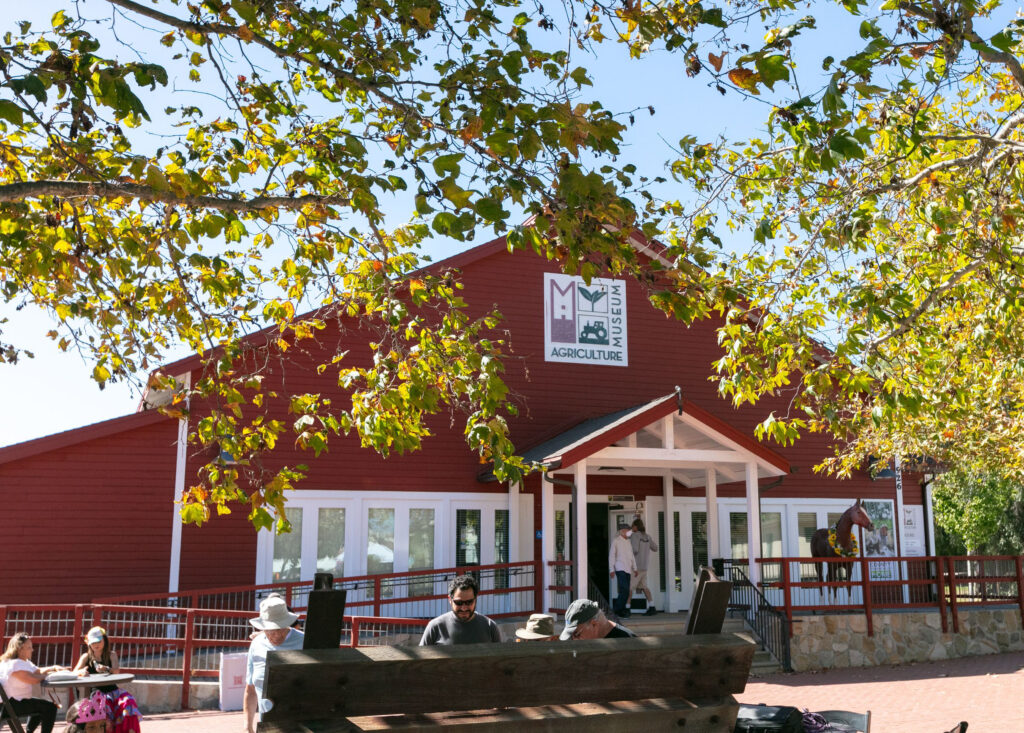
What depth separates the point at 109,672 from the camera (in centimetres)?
925

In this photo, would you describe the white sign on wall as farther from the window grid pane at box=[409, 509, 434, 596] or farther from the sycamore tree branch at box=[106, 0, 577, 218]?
the sycamore tree branch at box=[106, 0, 577, 218]

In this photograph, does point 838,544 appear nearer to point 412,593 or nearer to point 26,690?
point 412,593

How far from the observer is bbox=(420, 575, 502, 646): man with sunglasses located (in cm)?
672

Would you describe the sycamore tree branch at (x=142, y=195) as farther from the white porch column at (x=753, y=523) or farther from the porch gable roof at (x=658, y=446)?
the white porch column at (x=753, y=523)

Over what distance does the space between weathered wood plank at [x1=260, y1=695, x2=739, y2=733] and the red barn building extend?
12.3 meters

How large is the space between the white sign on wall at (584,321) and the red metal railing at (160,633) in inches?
268

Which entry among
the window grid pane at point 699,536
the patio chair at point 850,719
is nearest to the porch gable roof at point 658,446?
the window grid pane at point 699,536

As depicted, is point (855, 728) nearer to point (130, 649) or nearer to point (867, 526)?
point (130, 649)

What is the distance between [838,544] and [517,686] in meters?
17.3

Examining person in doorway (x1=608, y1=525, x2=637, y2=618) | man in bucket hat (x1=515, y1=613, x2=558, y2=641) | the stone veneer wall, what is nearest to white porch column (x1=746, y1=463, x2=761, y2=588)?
the stone veneer wall

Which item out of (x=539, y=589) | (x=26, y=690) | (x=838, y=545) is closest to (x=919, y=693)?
(x=838, y=545)

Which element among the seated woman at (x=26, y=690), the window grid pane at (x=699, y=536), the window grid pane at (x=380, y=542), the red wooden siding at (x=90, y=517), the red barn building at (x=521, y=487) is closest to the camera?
the seated woman at (x=26, y=690)

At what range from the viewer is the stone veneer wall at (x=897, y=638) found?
16.7 meters

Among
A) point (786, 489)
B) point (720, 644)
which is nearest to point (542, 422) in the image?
point (786, 489)
